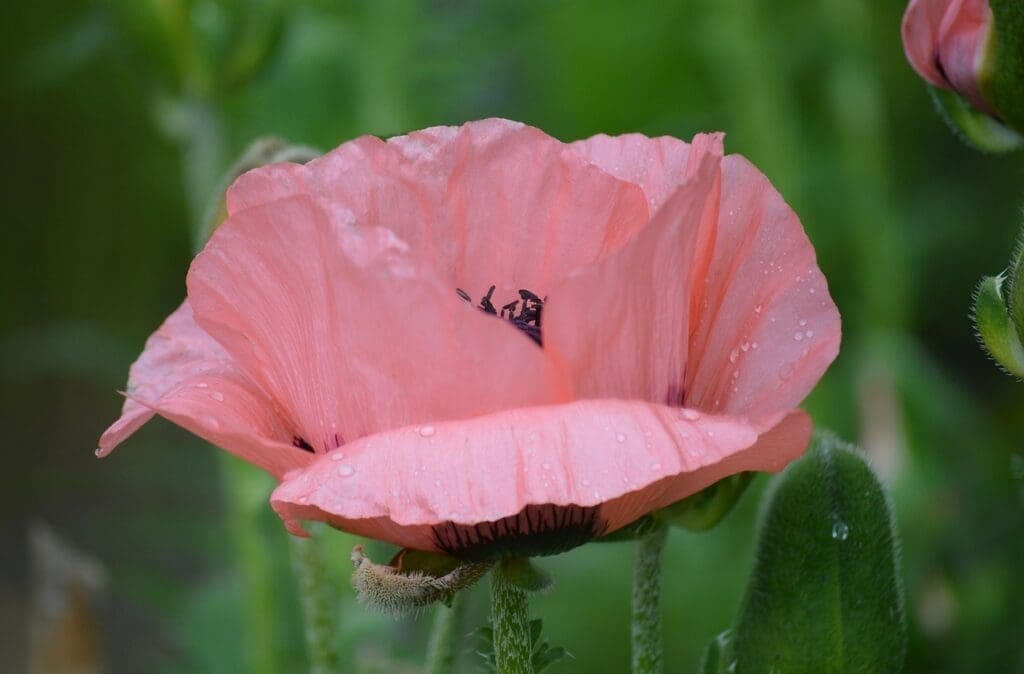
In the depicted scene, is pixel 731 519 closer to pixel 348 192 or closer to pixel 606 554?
pixel 606 554

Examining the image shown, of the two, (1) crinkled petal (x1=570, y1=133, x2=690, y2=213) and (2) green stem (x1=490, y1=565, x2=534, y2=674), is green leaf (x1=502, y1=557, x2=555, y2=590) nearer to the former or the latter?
(2) green stem (x1=490, y1=565, x2=534, y2=674)

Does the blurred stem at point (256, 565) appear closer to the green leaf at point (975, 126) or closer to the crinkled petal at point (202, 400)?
the crinkled petal at point (202, 400)

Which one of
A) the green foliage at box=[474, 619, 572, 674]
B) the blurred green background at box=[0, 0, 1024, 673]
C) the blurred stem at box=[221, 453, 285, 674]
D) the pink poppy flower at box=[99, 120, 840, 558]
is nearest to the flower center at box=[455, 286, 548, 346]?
the pink poppy flower at box=[99, 120, 840, 558]

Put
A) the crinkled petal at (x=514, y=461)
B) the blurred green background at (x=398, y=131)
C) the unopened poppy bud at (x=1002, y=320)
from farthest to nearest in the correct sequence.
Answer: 1. the blurred green background at (x=398, y=131)
2. the unopened poppy bud at (x=1002, y=320)
3. the crinkled petal at (x=514, y=461)

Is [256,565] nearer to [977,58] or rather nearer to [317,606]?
[317,606]

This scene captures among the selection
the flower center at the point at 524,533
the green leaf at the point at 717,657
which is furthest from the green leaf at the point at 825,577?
the flower center at the point at 524,533
